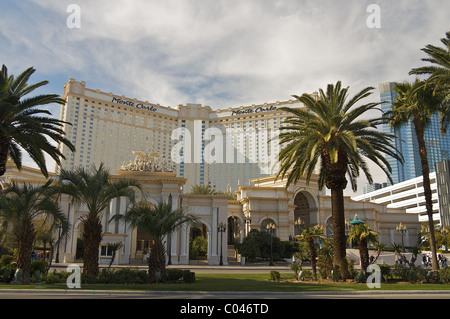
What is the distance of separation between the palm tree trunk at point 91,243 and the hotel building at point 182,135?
94521 millimetres

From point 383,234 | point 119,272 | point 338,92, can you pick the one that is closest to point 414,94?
point 338,92

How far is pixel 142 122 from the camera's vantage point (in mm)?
127625

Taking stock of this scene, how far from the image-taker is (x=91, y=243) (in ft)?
71.2

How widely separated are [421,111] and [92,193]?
22.9m

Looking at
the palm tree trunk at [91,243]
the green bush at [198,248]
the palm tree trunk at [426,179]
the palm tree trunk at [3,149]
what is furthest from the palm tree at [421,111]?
the green bush at [198,248]

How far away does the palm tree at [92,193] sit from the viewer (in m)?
21.1

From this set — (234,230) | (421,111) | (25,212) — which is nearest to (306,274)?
(421,111)

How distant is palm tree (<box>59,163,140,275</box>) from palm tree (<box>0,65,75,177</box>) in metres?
1.71

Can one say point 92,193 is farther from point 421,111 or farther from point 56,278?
point 421,111

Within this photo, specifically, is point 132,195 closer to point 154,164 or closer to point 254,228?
point 154,164

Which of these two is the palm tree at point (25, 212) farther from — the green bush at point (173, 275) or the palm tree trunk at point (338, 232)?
the palm tree trunk at point (338, 232)

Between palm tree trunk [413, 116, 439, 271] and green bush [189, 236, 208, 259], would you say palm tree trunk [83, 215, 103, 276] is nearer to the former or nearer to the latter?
palm tree trunk [413, 116, 439, 271]

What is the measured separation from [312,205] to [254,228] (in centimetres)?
1339

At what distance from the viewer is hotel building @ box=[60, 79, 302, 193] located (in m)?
113
